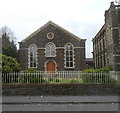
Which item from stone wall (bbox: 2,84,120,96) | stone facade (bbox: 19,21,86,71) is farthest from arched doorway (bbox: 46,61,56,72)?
stone wall (bbox: 2,84,120,96)

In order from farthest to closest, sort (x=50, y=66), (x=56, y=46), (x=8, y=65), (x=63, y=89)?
(x=50, y=66) → (x=56, y=46) → (x=8, y=65) → (x=63, y=89)

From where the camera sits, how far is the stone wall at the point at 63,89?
14930 mm

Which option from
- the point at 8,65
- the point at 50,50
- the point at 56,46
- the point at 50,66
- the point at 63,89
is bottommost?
the point at 63,89

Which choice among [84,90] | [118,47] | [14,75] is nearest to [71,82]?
[84,90]

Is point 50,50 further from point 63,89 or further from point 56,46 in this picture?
point 63,89

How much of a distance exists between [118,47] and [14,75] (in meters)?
15.4

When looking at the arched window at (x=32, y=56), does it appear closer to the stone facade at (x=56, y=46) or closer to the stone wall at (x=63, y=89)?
the stone facade at (x=56, y=46)

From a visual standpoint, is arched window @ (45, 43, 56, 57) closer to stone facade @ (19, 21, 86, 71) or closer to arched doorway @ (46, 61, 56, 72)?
stone facade @ (19, 21, 86, 71)

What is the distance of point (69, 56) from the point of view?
29453 millimetres

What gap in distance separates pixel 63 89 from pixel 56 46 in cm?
1487

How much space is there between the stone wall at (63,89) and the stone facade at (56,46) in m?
14.0

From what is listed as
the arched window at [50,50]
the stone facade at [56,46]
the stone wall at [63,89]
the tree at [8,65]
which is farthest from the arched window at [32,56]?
the stone wall at [63,89]

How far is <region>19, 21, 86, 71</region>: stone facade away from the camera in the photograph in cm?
2920

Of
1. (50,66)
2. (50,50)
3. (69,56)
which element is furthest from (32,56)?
(69,56)
